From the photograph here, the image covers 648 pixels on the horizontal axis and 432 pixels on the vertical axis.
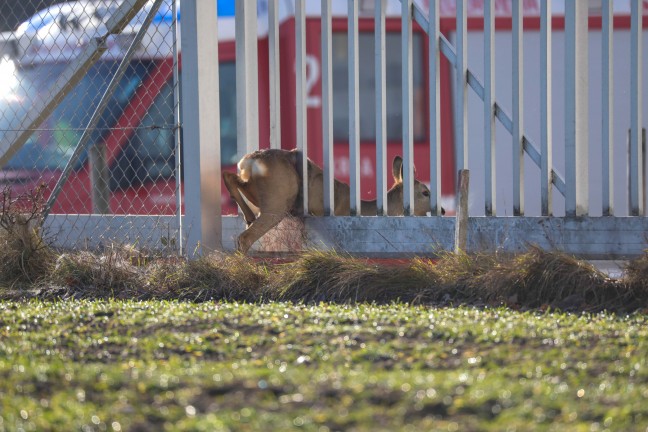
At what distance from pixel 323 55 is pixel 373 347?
151 inches

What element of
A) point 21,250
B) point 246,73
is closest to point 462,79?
point 246,73

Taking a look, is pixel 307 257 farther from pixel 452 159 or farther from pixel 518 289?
pixel 452 159

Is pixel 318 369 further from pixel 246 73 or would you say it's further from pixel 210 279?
pixel 246 73

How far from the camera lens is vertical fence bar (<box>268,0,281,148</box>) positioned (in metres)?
7.98

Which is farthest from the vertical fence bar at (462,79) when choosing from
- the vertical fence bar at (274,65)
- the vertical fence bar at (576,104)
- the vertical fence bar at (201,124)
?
the vertical fence bar at (201,124)

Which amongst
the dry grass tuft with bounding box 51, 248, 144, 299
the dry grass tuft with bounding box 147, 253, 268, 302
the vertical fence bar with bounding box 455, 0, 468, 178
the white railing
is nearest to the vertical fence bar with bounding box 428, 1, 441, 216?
the white railing

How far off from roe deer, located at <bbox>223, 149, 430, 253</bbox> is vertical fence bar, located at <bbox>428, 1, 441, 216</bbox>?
797 mm

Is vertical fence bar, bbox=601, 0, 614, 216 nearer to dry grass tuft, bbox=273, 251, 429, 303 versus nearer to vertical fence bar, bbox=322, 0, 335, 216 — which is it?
dry grass tuft, bbox=273, 251, 429, 303

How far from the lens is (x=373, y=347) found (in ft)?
14.0

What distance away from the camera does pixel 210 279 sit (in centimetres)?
664

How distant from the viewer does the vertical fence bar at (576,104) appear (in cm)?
700

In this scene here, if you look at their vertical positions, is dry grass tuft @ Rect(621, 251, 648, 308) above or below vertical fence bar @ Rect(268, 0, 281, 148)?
below

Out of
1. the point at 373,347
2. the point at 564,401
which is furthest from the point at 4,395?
the point at 564,401

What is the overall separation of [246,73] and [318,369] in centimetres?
462
